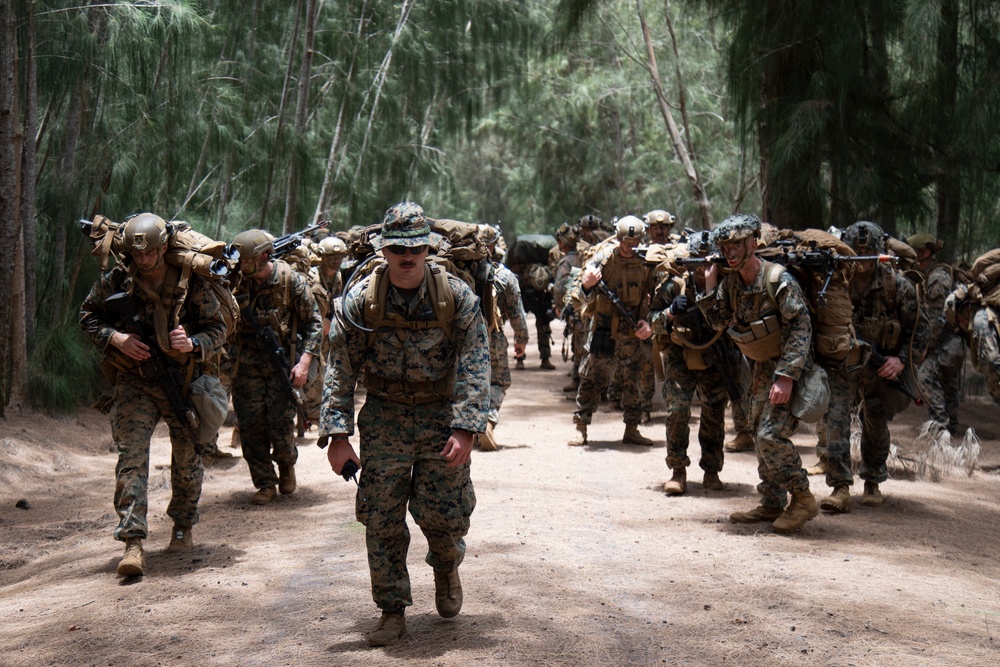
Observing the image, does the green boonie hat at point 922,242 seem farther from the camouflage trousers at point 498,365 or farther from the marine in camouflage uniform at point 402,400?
the marine in camouflage uniform at point 402,400

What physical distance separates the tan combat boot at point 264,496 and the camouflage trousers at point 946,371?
653cm

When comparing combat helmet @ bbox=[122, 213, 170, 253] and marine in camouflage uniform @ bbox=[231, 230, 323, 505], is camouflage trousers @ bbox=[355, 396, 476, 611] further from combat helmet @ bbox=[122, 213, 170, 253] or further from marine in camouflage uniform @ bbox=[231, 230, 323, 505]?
marine in camouflage uniform @ bbox=[231, 230, 323, 505]

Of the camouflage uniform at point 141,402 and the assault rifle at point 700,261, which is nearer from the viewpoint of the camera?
the camouflage uniform at point 141,402

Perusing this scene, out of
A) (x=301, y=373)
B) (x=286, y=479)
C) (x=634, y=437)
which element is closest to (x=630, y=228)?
(x=634, y=437)

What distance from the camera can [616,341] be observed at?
10.5 metres

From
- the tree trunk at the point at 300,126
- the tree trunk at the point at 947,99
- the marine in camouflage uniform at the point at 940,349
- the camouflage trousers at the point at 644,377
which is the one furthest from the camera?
the tree trunk at the point at 300,126

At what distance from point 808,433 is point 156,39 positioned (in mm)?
7740

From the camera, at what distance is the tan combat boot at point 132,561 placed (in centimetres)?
593

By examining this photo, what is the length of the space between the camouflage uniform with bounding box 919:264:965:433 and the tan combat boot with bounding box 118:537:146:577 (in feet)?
25.6

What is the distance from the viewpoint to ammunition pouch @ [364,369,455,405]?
4.83 metres

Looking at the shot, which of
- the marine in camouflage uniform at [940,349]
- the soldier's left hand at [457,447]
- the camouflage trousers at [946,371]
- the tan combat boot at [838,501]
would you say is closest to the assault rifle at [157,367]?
the soldier's left hand at [457,447]

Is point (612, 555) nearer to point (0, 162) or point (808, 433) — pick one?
point (808, 433)

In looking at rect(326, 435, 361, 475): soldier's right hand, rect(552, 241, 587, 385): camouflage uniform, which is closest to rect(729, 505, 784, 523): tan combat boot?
rect(326, 435, 361, 475): soldier's right hand

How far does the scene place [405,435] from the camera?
4.85 meters
